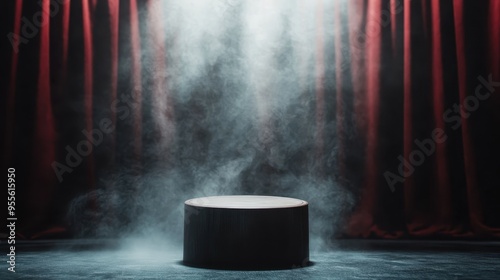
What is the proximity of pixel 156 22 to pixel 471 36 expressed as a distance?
202cm

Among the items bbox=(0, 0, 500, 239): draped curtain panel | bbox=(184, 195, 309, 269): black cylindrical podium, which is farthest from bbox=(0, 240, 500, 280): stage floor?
bbox=(0, 0, 500, 239): draped curtain panel

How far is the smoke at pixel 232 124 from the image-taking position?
3.69m

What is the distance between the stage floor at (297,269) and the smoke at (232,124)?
0.29 metres

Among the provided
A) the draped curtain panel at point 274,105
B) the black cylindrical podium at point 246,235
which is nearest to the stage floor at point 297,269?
the black cylindrical podium at point 246,235

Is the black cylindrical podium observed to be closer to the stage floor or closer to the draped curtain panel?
the stage floor

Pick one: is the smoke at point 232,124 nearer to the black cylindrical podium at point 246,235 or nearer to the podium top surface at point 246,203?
the podium top surface at point 246,203

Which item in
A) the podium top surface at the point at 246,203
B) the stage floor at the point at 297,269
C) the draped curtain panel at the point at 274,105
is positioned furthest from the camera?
the draped curtain panel at the point at 274,105

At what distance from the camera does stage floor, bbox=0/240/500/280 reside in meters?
2.60

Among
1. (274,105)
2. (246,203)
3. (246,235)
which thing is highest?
(274,105)

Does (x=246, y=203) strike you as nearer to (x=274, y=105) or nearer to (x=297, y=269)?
(x=297, y=269)

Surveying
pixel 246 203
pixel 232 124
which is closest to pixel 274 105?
pixel 232 124

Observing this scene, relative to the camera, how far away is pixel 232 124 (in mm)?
3793

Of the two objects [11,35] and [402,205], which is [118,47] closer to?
[11,35]

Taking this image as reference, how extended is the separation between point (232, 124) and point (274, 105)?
0.30 m
